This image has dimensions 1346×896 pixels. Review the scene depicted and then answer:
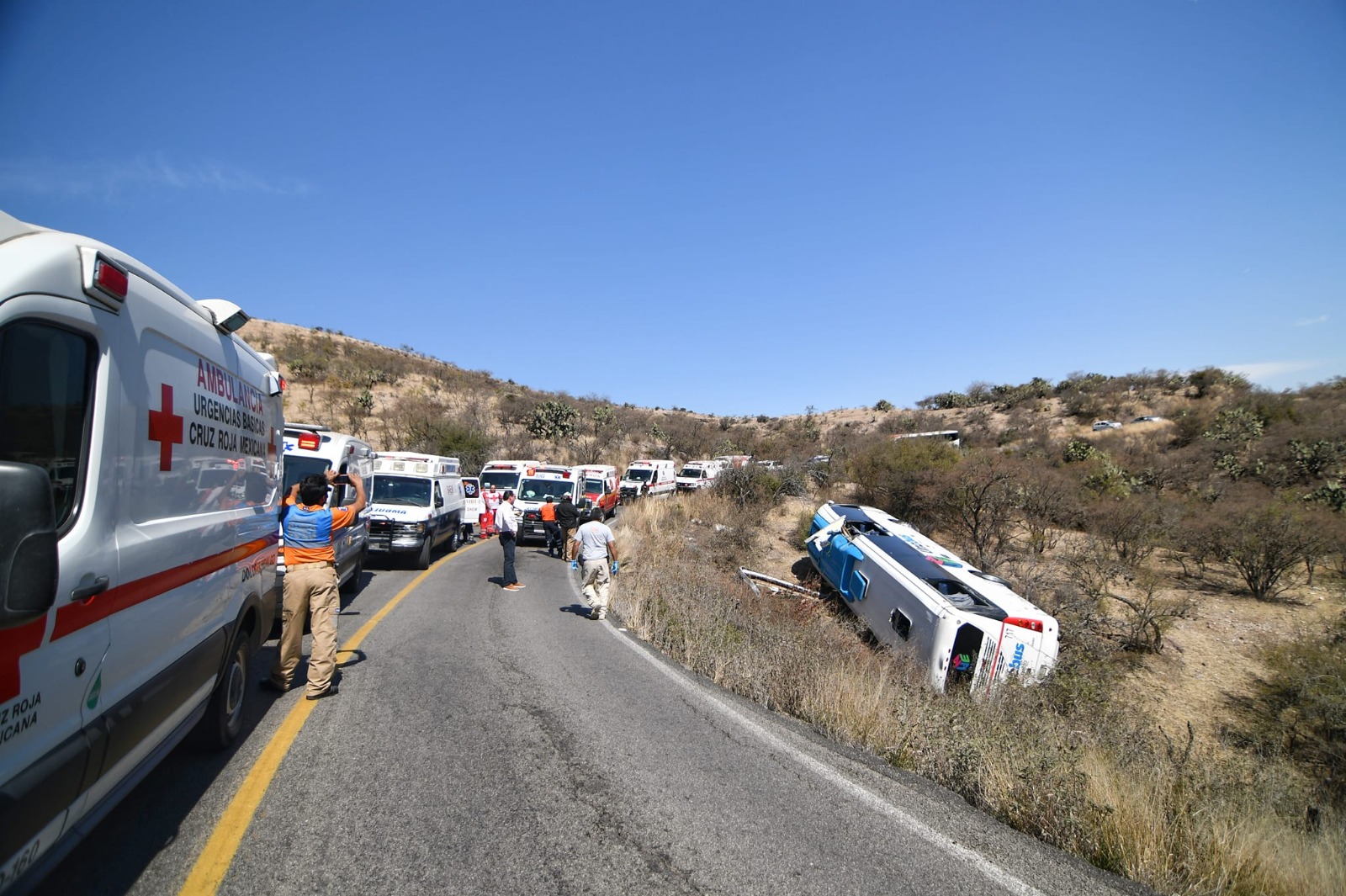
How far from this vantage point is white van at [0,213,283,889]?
2.01 m

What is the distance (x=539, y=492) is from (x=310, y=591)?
15.3 m

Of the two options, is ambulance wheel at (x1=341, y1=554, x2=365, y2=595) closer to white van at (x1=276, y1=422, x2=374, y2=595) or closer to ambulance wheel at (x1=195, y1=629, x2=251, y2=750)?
white van at (x1=276, y1=422, x2=374, y2=595)

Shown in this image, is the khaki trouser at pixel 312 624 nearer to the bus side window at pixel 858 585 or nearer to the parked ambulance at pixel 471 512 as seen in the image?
the bus side window at pixel 858 585

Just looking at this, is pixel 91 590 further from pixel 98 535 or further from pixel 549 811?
pixel 549 811

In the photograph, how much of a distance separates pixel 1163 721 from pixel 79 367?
12.0 metres

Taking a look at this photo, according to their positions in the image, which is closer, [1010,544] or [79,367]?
[79,367]

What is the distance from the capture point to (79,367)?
2.55 m

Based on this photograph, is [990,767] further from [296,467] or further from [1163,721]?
[296,467]

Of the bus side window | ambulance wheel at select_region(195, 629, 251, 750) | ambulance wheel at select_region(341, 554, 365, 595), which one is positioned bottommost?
the bus side window

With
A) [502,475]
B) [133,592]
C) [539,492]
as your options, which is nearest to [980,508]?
[539,492]

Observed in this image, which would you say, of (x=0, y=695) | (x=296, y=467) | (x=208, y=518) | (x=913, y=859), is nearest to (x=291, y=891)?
(x=0, y=695)

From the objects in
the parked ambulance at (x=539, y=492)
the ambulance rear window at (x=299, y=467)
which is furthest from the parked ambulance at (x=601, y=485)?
the ambulance rear window at (x=299, y=467)

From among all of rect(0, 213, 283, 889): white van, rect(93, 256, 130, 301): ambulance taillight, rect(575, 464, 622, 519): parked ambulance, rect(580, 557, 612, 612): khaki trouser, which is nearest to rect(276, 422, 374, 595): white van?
rect(580, 557, 612, 612): khaki trouser

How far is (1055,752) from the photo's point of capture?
15.2 feet
